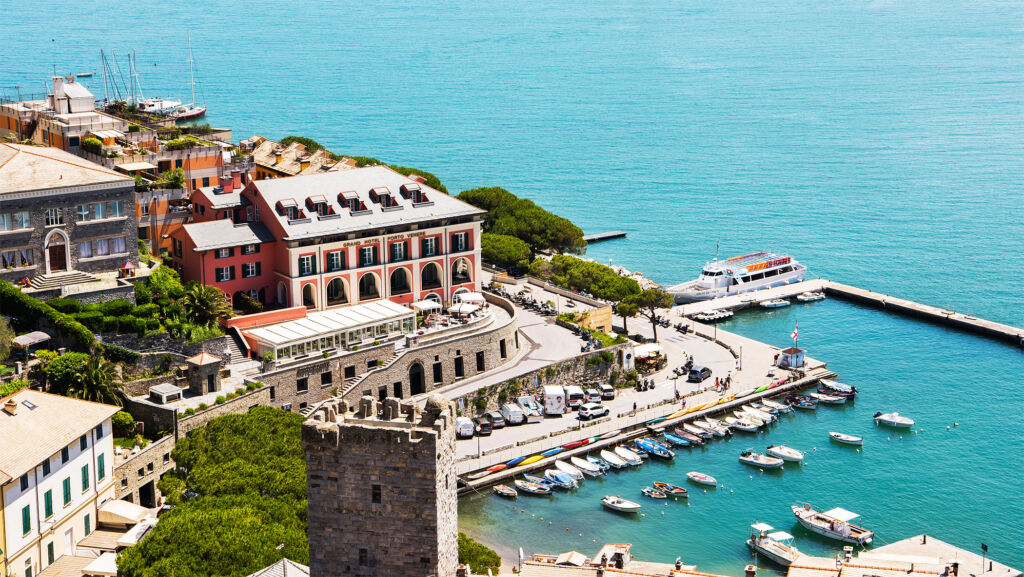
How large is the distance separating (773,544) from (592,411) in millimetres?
19435

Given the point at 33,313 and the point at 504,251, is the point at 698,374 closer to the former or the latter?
the point at 504,251

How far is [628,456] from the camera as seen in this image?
84.1 m

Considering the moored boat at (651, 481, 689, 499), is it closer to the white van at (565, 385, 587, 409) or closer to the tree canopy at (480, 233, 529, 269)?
the white van at (565, 385, 587, 409)

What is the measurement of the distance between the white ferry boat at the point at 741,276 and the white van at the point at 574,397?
34.0 m

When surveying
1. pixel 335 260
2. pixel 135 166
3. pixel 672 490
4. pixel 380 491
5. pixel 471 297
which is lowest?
pixel 672 490

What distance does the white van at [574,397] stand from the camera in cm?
9031

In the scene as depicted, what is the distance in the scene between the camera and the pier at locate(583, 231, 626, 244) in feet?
488

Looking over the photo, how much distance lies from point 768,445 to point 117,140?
188 feet

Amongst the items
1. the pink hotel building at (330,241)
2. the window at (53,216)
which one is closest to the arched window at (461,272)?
the pink hotel building at (330,241)

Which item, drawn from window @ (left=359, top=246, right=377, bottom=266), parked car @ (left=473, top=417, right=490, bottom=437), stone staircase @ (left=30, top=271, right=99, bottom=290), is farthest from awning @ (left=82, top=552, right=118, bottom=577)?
window @ (left=359, top=246, right=377, bottom=266)

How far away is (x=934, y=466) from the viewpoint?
87.7 m

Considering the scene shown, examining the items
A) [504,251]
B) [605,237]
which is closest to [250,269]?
[504,251]

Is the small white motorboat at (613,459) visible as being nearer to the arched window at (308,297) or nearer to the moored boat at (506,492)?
the moored boat at (506,492)

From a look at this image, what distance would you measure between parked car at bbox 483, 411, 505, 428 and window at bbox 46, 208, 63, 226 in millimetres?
31424
